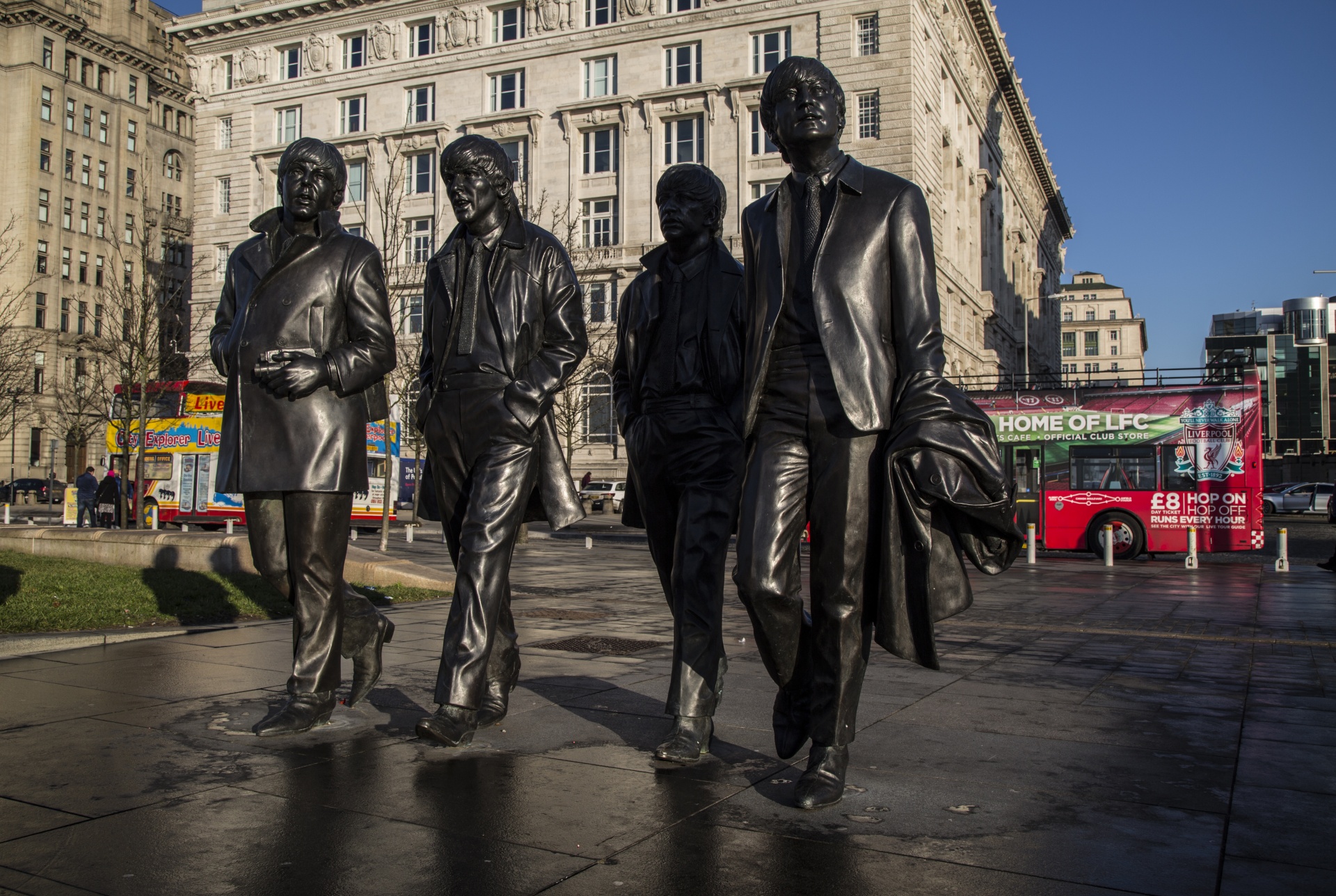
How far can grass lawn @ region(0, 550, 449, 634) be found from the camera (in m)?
8.03

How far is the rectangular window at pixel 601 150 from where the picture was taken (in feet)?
166

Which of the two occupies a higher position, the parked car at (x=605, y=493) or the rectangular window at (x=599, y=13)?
the rectangular window at (x=599, y=13)

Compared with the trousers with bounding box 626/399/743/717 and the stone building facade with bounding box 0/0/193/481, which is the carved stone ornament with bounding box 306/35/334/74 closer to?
the stone building facade with bounding box 0/0/193/481

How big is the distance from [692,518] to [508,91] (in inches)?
2041

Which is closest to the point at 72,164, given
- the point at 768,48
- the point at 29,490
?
the point at 29,490

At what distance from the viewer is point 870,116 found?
1790 inches

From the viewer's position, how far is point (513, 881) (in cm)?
283

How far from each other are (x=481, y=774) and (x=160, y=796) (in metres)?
1.02

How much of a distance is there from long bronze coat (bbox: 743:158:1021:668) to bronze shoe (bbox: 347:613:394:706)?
7.20 ft

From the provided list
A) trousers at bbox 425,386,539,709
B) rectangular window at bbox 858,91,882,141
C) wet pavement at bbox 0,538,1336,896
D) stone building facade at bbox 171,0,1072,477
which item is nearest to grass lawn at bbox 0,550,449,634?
wet pavement at bbox 0,538,1336,896

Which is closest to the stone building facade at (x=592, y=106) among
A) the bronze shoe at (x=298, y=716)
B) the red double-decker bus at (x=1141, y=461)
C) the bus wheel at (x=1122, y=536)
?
the red double-decker bus at (x=1141, y=461)

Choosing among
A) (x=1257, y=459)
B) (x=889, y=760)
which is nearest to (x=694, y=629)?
(x=889, y=760)

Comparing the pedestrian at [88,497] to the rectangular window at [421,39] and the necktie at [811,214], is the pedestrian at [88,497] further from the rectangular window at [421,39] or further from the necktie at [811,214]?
the necktie at [811,214]

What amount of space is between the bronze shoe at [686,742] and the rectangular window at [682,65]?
157ft
